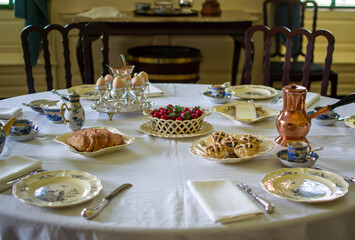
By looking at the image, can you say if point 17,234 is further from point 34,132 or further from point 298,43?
point 298,43

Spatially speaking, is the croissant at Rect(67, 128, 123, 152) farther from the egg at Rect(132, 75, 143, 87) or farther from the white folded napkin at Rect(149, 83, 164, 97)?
the white folded napkin at Rect(149, 83, 164, 97)

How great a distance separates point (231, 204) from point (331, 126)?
0.74m

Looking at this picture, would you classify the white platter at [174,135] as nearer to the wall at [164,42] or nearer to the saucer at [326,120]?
the saucer at [326,120]

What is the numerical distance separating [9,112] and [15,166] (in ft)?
1.65

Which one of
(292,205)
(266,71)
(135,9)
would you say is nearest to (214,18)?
A: (135,9)

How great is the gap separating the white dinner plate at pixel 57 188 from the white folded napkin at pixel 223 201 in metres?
0.24

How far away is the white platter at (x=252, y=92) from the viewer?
197cm

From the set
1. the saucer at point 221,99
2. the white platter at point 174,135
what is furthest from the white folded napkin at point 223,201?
the saucer at point 221,99

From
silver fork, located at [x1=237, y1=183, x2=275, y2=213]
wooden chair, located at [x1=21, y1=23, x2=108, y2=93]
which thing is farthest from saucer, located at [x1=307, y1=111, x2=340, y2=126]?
wooden chair, located at [x1=21, y1=23, x2=108, y2=93]

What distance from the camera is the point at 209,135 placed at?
145 centimetres

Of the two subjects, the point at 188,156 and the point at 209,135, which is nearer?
the point at 188,156

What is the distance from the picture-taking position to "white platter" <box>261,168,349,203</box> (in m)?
1.07

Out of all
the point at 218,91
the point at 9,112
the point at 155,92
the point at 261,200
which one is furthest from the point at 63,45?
the point at 261,200

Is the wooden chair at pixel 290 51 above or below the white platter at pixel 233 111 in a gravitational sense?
above
